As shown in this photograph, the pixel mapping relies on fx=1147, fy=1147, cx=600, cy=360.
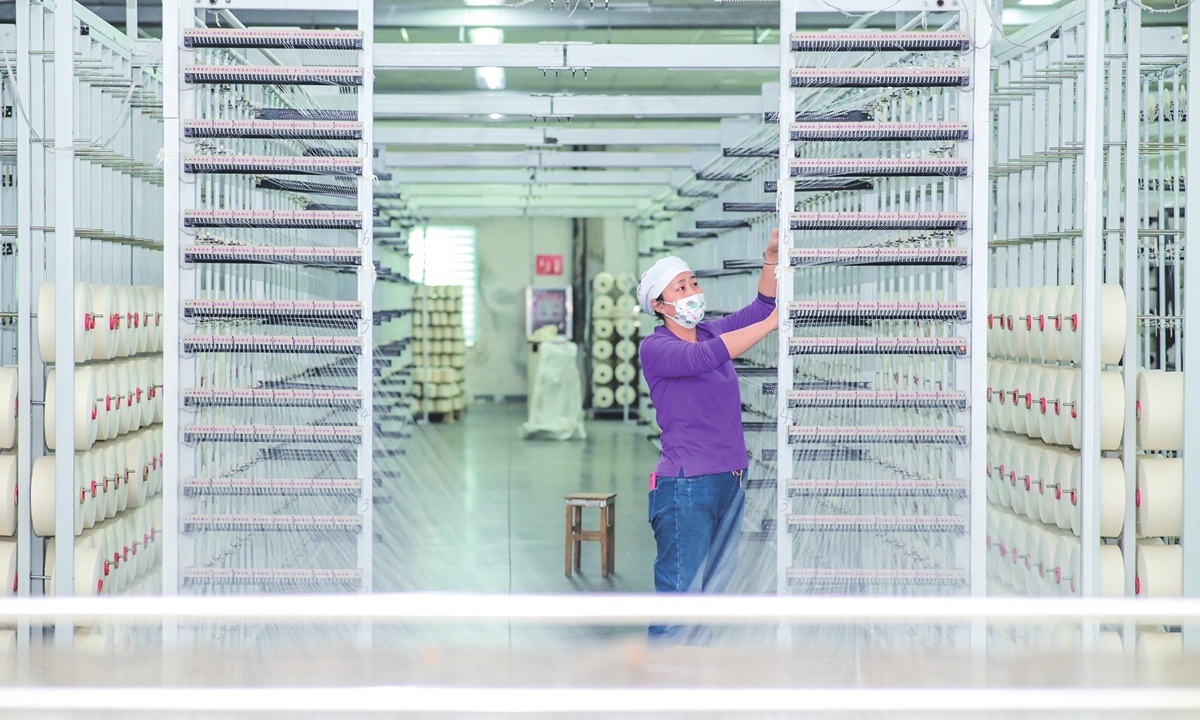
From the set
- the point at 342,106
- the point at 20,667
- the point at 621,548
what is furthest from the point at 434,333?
the point at 20,667

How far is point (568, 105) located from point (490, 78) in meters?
4.28

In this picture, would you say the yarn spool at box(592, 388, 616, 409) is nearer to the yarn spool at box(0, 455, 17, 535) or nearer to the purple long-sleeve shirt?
the yarn spool at box(0, 455, 17, 535)

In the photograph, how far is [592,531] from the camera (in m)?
6.35

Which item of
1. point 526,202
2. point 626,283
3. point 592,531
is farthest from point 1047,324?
point 626,283

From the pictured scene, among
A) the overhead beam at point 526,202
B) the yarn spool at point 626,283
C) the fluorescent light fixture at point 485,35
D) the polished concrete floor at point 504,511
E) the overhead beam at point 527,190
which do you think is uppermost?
the fluorescent light fixture at point 485,35

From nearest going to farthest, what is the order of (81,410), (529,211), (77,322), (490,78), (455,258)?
(77,322), (81,410), (490,78), (529,211), (455,258)

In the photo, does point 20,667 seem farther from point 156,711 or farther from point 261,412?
point 261,412

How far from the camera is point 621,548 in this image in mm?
7090

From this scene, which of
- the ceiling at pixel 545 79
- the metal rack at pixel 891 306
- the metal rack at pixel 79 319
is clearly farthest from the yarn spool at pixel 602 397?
the metal rack at pixel 891 306

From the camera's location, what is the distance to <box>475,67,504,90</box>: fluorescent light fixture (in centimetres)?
1064

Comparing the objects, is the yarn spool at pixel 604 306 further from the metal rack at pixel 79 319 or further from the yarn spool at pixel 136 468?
the yarn spool at pixel 136 468

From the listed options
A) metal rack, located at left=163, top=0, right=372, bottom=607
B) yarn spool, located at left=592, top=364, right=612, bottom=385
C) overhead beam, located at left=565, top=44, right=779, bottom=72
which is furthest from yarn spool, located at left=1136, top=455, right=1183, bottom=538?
yarn spool, located at left=592, top=364, right=612, bottom=385

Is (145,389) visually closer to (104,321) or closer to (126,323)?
(126,323)

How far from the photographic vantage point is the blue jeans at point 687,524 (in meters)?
3.40
